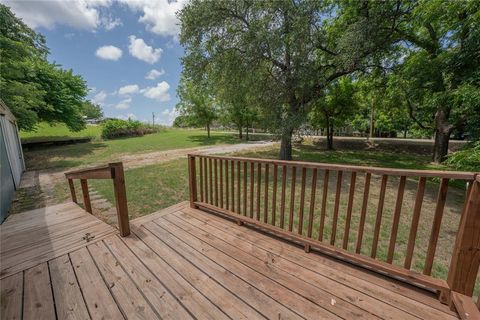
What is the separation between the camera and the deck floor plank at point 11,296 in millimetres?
1464

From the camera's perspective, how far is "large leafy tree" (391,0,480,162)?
15.1ft

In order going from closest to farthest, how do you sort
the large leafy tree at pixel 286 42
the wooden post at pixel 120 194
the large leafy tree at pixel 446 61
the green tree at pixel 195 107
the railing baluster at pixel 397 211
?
the railing baluster at pixel 397 211
the wooden post at pixel 120 194
the large leafy tree at pixel 446 61
the large leafy tree at pixel 286 42
the green tree at pixel 195 107

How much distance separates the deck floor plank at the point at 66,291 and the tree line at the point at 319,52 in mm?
6923

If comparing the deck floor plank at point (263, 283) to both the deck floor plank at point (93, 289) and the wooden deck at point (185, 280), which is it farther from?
the deck floor plank at point (93, 289)

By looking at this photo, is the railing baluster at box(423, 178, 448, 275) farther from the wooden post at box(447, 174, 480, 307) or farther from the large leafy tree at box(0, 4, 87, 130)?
the large leafy tree at box(0, 4, 87, 130)

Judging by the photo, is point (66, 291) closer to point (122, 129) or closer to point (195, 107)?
point (195, 107)

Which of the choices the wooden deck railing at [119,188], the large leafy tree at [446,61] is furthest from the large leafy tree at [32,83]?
the large leafy tree at [446,61]

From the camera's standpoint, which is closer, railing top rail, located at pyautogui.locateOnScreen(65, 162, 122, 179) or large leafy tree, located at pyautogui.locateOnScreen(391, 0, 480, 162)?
railing top rail, located at pyautogui.locateOnScreen(65, 162, 122, 179)

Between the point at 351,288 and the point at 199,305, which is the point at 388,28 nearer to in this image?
the point at 351,288

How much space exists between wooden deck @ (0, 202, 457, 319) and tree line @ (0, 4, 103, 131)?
763cm

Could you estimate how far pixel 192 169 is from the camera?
3299 millimetres

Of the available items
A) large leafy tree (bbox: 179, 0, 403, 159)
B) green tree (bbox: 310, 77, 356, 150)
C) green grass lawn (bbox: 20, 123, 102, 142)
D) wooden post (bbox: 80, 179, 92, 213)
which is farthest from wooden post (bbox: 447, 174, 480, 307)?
green grass lawn (bbox: 20, 123, 102, 142)

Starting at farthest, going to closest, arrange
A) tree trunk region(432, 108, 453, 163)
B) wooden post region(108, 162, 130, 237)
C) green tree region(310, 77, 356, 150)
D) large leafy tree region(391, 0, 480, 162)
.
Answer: green tree region(310, 77, 356, 150), tree trunk region(432, 108, 453, 163), large leafy tree region(391, 0, 480, 162), wooden post region(108, 162, 130, 237)

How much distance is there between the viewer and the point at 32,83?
32.6 ft
